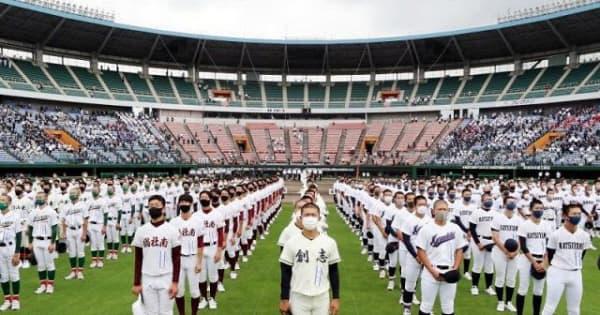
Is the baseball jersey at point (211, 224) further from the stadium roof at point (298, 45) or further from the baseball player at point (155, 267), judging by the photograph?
the stadium roof at point (298, 45)

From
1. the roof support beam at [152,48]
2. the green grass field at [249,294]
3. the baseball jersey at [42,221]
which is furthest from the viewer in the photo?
the roof support beam at [152,48]

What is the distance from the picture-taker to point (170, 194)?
1850 centimetres

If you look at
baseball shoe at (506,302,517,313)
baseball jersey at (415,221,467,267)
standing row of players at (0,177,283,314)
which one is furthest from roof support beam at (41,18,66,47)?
baseball jersey at (415,221,467,267)

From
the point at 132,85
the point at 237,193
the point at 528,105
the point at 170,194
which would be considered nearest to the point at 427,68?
the point at 528,105

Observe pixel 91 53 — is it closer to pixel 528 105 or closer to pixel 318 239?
pixel 528 105

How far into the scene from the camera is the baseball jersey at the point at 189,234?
791 centimetres

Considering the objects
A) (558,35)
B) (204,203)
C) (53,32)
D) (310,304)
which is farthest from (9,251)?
(558,35)

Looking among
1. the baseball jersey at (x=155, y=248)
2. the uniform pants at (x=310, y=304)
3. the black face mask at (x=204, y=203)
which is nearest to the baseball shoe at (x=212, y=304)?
the black face mask at (x=204, y=203)

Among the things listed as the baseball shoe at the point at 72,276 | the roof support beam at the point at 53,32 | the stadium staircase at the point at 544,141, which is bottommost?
the baseball shoe at the point at 72,276

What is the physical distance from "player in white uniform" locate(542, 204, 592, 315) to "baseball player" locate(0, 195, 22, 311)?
9.15 meters

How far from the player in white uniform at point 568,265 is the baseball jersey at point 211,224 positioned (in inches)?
221

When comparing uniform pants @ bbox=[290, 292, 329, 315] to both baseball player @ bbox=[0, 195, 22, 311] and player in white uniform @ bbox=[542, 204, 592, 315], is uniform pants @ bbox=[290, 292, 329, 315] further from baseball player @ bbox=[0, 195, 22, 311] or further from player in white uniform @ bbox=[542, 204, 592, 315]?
baseball player @ bbox=[0, 195, 22, 311]

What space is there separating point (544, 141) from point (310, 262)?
44603mm

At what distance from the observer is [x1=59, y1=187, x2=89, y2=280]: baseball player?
452 inches
